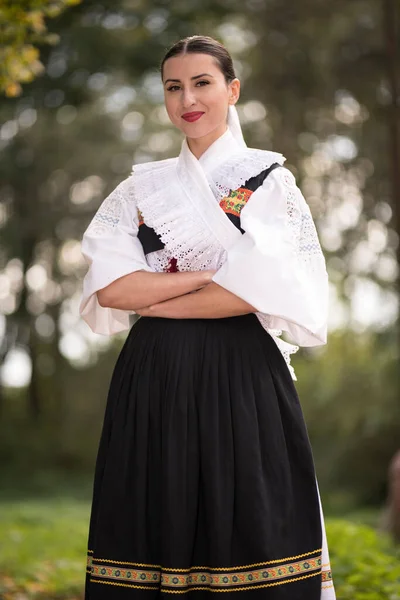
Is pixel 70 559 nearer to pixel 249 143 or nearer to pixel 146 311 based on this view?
pixel 146 311

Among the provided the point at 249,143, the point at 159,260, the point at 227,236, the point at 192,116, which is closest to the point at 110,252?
the point at 159,260

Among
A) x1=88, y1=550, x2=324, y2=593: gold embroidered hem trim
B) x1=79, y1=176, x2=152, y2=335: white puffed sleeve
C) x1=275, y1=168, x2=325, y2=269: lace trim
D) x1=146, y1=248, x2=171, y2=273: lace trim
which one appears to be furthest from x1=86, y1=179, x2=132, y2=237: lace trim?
x1=88, y1=550, x2=324, y2=593: gold embroidered hem trim

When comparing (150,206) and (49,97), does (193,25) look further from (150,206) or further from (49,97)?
(150,206)

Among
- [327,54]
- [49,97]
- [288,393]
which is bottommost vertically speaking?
[288,393]

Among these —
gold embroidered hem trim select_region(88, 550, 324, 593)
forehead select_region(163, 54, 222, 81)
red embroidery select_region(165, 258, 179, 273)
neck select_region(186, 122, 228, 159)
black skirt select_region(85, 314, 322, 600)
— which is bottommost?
gold embroidered hem trim select_region(88, 550, 324, 593)

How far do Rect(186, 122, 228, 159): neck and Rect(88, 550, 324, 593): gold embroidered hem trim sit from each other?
113cm

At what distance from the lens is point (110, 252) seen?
2.36 meters

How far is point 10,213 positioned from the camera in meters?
11.0

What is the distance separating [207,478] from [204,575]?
0.83 feet

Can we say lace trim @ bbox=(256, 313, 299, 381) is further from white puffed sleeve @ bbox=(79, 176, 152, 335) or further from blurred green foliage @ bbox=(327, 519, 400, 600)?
blurred green foliage @ bbox=(327, 519, 400, 600)

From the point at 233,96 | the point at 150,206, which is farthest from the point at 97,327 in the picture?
the point at 233,96

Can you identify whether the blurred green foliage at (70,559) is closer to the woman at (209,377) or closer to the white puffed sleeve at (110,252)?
the woman at (209,377)

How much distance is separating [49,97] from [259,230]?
570 centimetres

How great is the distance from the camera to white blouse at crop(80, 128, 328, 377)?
2174 millimetres
